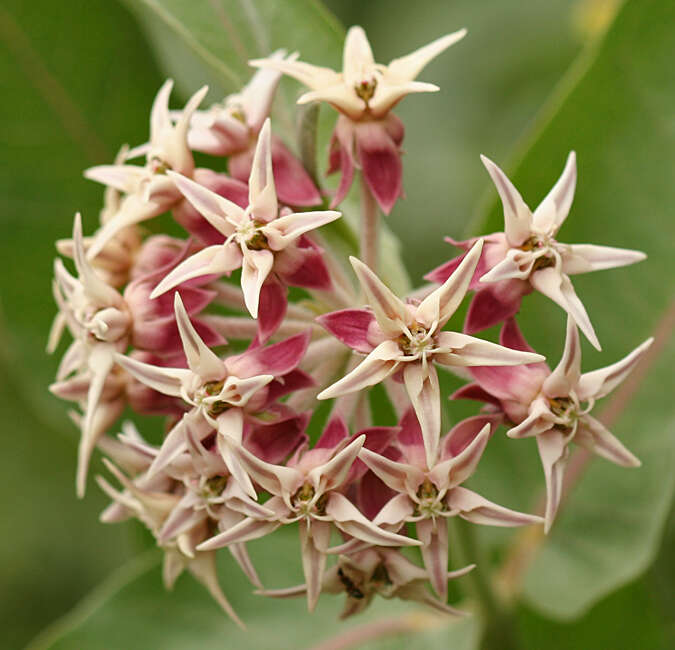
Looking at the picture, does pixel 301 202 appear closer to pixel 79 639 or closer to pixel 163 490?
pixel 163 490

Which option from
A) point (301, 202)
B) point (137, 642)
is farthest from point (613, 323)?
point (137, 642)

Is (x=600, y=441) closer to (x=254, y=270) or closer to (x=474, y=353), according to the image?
(x=474, y=353)

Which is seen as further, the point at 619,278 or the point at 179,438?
the point at 619,278

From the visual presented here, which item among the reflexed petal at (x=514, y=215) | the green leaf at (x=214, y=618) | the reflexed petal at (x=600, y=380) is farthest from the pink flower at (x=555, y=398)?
the green leaf at (x=214, y=618)

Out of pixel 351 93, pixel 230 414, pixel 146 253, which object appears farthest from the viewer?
pixel 146 253

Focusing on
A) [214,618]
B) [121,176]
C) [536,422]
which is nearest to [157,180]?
[121,176]

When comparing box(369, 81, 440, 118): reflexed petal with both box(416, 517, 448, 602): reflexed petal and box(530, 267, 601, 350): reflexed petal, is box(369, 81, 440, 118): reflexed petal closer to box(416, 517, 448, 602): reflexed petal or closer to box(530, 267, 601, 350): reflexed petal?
box(530, 267, 601, 350): reflexed petal

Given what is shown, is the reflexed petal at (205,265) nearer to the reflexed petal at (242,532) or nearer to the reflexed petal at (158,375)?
the reflexed petal at (158,375)

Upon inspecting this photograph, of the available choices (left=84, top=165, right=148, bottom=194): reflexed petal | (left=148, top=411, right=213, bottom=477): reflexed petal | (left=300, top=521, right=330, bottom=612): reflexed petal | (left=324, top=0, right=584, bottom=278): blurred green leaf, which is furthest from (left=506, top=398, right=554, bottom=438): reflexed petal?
(left=324, top=0, right=584, bottom=278): blurred green leaf
